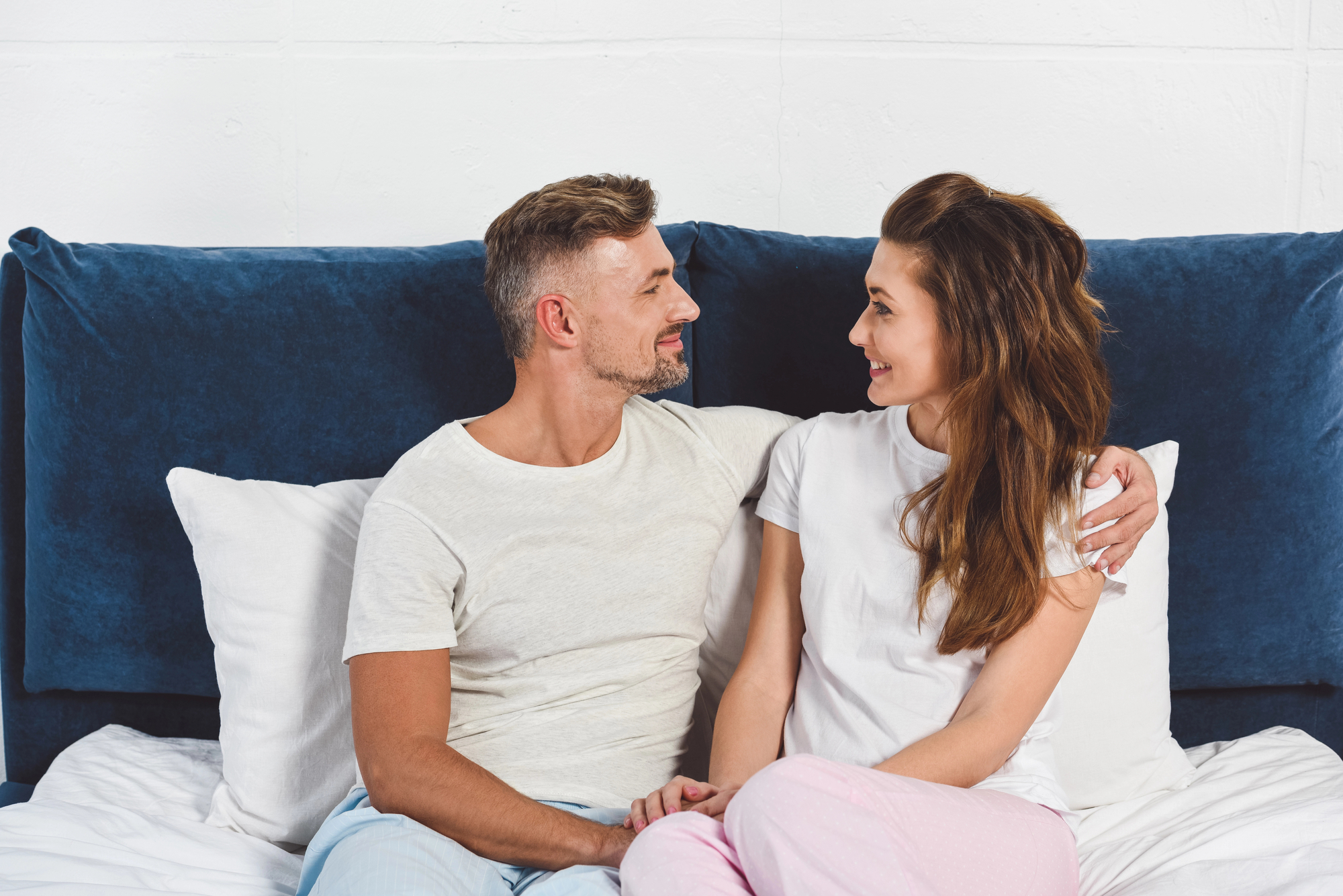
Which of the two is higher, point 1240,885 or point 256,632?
point 256,632

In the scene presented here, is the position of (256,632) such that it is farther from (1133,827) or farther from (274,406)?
(1133,827)

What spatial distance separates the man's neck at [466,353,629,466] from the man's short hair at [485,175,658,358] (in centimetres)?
6

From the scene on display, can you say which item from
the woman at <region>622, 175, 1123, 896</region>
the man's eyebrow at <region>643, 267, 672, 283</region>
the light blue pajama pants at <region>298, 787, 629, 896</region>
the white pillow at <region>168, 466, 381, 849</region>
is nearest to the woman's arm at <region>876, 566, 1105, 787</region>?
the woman at <region>622, 175, 1123, 896</region>

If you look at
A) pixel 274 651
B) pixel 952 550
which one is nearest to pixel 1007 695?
pixel 952 550

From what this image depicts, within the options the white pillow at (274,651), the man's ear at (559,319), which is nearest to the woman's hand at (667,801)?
the white pillow at (274,651)

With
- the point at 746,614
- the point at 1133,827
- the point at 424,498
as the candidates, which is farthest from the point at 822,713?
the point at 424,498

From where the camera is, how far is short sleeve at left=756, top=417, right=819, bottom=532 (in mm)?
1377

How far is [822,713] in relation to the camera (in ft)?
4.19

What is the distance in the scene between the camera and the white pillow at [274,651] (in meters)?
1.36

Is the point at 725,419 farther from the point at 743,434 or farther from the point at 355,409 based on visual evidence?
the point at 355,409

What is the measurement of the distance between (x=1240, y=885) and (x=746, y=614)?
705 mm

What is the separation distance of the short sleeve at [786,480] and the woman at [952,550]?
0.03m

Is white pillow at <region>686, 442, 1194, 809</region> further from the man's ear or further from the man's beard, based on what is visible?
the man's ear

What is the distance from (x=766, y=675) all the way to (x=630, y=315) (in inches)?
21.2
